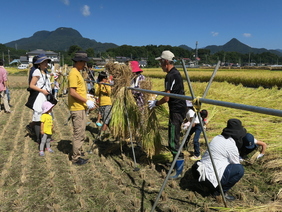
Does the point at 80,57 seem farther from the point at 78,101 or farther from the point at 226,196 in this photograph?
the point at 226,196

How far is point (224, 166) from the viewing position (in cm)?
267

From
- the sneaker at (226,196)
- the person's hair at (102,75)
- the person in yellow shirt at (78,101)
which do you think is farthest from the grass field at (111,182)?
the person's hair at (102,75)

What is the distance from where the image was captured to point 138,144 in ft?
14.5

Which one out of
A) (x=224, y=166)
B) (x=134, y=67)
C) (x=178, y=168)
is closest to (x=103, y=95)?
(x=134, y=67)

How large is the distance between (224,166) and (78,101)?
7.60 feet

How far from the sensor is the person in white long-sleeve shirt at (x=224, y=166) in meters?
2.62

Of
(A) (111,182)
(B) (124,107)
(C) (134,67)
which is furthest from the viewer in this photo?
(C) (134,67)

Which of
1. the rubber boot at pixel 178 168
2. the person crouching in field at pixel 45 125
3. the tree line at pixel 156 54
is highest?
the tree line at pixel 156 54

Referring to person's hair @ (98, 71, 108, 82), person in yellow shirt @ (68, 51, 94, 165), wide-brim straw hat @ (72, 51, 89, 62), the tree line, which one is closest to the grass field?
person in yellow shirt @ (68, 51, 94, 165)

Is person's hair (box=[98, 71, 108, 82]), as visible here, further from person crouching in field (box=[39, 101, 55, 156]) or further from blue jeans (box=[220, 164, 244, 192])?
blue jeans (box=[220, 164, 244, 192])

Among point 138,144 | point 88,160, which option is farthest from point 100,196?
point 138,144

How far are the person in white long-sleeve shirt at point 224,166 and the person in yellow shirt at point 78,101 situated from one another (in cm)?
190

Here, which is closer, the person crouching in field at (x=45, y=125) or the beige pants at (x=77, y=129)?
the beige pants at (x=77, y=129)

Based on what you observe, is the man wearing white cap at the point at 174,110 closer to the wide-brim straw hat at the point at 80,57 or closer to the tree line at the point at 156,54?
the wide-brim straw hat at the point at 80,57
